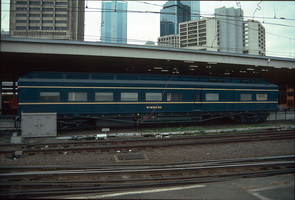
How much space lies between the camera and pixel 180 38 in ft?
375

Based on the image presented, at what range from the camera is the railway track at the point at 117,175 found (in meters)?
5.55

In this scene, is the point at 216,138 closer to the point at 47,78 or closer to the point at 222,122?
the point at 222,122

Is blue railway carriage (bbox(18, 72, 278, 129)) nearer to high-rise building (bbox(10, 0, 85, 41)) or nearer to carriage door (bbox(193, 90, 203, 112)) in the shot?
carriage door (bbox(193, 90, 203, 112))

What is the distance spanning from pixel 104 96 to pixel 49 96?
3.76 metres

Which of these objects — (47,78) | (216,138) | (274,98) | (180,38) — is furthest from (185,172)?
(180,38)

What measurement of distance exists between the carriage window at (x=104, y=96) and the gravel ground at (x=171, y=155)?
6.77m

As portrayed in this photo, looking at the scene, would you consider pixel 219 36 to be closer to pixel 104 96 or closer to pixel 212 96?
pixel 212 96

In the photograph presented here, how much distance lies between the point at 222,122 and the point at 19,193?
19373 millimetres

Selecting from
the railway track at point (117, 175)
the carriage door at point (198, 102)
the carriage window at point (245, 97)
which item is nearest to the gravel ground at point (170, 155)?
the railway track at point (117, 175)

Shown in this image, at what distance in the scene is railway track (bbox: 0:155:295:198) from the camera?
5.55m

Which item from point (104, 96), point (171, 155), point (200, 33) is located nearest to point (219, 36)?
point (200, 33)

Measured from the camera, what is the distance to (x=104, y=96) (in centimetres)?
1633

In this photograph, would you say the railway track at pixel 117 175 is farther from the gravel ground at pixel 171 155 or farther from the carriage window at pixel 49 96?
the carriage window at pixel 49 96

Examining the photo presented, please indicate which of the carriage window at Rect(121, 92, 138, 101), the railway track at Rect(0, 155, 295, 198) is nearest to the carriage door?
the carriage window at Rect(121, 92, 138, 101)
